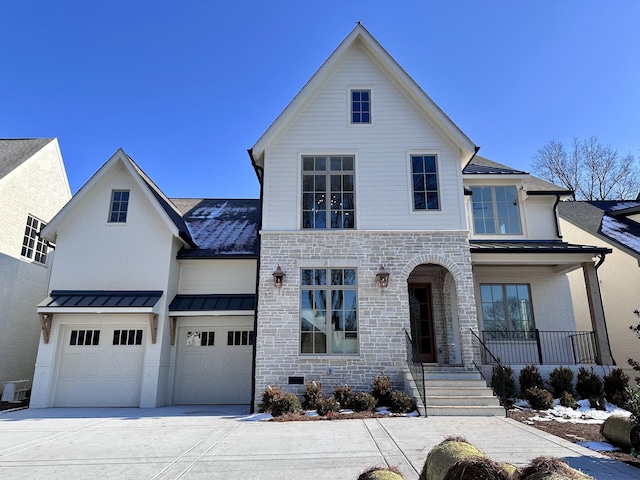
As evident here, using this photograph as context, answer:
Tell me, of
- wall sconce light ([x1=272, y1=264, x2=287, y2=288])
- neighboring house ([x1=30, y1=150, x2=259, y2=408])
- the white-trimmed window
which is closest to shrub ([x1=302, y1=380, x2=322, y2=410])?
wall sconce light ([x1=272, y1=264, x2=287, y2=288])

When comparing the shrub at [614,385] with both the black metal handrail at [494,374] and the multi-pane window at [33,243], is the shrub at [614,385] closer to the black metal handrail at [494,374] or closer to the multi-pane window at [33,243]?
the black metal handrail at [494,374]

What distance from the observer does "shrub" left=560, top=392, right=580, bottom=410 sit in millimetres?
9922

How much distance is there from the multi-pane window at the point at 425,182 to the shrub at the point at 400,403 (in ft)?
17.2

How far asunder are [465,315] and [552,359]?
406 cm

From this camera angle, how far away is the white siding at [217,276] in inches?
529

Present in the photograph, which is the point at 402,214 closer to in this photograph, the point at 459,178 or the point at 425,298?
the point at 459,178

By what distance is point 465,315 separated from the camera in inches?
449

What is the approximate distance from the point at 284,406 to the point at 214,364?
4.01 meters

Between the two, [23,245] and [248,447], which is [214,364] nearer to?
[248,447]

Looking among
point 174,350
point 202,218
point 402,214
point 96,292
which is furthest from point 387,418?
point 202,218

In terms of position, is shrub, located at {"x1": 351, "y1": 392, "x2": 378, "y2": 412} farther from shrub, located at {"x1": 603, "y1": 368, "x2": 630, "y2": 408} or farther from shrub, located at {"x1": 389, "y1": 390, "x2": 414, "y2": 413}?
shrub, located at {"x1": 603, "y1": 368, "x2": 630, "y2": 408}

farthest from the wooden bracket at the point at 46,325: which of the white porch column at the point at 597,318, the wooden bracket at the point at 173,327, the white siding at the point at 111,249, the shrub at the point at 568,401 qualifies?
the white porch column at the point at 597,318

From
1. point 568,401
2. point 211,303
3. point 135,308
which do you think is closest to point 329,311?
point 211,303

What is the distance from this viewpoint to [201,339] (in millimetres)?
13117
